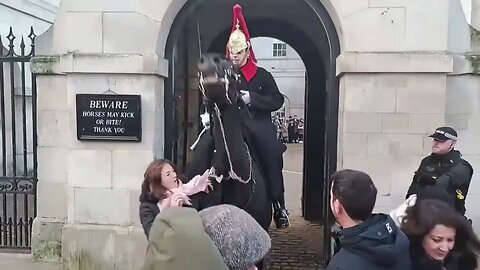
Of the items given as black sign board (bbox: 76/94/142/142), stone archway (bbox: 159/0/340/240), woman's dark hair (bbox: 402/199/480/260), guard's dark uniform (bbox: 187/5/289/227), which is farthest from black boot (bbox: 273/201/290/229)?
stone archway (bbox: 159/0/340/240)

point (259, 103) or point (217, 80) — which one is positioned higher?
point (217, 80)

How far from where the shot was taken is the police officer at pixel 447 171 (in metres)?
4.77

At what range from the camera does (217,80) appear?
352 centimetres

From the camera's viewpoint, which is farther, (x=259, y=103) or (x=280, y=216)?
(x=280, y=216)

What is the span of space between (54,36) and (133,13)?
1262 mm

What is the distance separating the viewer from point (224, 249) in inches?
70.2

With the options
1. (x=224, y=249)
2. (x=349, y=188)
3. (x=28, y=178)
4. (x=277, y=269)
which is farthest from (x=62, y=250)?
(x=224, y=249)

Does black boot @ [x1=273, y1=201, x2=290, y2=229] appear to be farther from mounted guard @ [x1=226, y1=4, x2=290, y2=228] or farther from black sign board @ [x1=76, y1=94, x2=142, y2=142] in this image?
black sign board @ [x1=76, y1=94, x2=142, y2=142]

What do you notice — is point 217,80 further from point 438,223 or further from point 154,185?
point 438,223

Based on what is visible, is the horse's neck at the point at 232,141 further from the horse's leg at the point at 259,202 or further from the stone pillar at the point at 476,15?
the stone pillar at the point at 476,15

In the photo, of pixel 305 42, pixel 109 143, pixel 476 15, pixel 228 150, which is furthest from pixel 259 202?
pixel 305 42

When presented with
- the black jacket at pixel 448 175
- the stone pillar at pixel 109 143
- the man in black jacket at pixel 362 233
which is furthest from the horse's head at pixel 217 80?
the stone pillar at pixel 109 143

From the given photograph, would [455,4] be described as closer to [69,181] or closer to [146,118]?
[146,118]

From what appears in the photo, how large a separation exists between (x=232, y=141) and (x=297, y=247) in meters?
4.25
